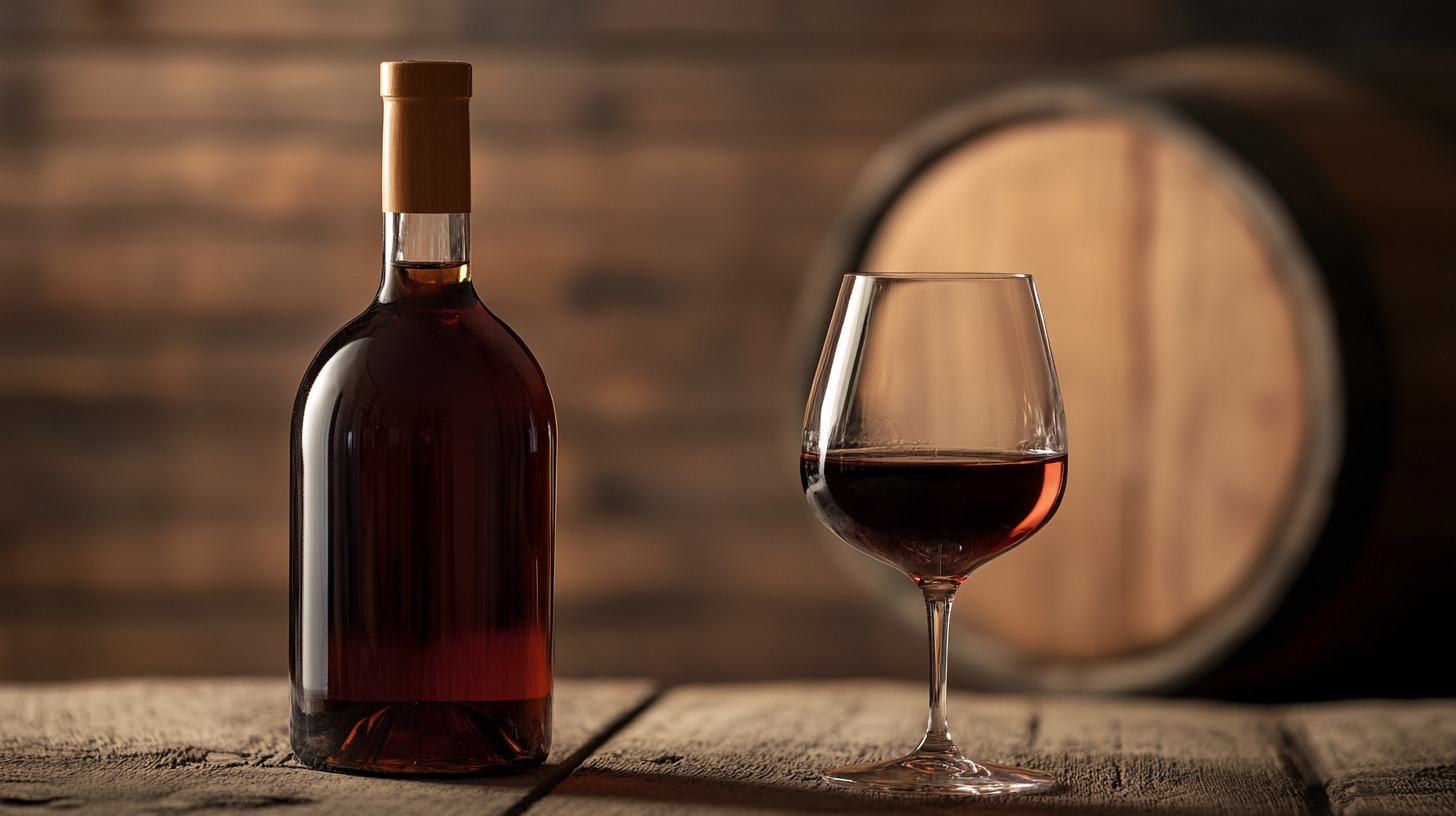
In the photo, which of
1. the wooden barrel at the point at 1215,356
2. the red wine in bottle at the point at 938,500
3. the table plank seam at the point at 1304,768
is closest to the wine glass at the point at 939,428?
the red wine in bottle at the point at 938,500

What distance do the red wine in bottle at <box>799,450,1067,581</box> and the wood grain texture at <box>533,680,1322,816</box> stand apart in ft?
0.37

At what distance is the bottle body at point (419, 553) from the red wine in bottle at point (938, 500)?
0.49 feet

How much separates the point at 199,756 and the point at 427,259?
0.88 ft

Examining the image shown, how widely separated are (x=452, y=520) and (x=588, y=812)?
0.15 m

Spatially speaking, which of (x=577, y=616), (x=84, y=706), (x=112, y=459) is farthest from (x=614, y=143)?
(x=84, y=706)

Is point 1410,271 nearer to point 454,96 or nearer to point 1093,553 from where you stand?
point 1093,553

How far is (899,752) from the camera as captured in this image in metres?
0.85

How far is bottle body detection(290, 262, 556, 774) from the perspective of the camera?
0.75 meters

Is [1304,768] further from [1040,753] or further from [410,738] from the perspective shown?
[410,738]

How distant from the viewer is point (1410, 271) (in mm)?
1567

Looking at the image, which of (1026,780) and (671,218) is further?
(671,218)

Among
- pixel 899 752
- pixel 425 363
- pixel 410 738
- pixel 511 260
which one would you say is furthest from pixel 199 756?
pixel 511 260

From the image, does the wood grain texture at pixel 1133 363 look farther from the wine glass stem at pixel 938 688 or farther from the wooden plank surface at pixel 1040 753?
the wine glass stem at pixel 938 688

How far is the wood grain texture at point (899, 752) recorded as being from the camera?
2.33 ft
